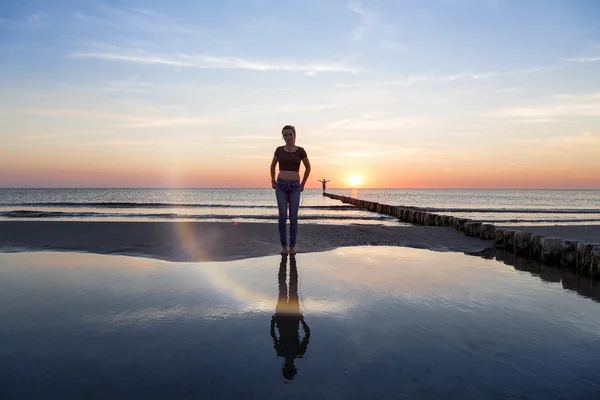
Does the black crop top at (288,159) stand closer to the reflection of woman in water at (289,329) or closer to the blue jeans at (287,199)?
the blue jeans at (287,199)

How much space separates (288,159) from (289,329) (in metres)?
4.53

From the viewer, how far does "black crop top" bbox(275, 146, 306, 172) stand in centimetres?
724

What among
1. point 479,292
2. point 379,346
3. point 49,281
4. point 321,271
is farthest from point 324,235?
point 379,346

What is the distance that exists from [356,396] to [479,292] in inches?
122

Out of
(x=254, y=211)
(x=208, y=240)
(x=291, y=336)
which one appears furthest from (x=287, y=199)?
(x=254, y=211)

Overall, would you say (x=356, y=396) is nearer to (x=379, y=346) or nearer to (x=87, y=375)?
(x=379, y=346)

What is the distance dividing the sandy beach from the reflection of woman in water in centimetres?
277

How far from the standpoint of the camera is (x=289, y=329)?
309 cm

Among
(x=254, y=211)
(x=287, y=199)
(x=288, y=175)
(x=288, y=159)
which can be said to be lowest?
→ (x=254, y=211)

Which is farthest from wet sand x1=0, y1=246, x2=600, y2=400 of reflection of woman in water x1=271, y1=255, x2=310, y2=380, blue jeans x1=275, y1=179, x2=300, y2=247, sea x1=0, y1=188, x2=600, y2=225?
sea x1=0, y1=188, x2=600, y2=225

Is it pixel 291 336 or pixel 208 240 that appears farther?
pixel 208 240

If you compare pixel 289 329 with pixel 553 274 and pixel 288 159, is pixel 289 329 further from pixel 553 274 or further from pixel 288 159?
pixel 553 274

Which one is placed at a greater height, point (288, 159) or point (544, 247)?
point (288, 159)

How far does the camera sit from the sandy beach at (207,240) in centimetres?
735
